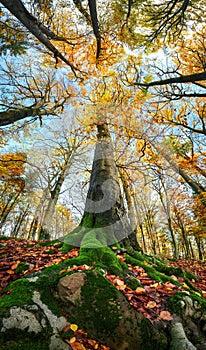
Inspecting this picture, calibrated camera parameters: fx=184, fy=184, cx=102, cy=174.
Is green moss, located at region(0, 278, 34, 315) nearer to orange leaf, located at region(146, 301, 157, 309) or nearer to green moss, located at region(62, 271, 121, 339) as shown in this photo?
green moss, located at region(62, 271, 121, 339)

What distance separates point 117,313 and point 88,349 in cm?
45

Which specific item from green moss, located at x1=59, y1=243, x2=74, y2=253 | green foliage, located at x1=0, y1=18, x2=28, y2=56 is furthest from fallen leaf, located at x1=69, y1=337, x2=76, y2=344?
green foliage, located at x1=0, y1=18, x2=28, y2=56

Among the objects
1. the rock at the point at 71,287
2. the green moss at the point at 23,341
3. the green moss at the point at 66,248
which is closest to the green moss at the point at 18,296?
the green moss at the point at 23,341

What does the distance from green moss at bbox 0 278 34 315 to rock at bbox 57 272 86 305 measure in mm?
346

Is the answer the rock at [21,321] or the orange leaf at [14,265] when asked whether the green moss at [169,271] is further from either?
the rock at [21,321]

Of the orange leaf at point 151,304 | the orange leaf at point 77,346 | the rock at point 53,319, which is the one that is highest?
the orange leaf at point 151,304

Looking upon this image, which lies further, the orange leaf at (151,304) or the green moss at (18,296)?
the orange leaf at (151,304)

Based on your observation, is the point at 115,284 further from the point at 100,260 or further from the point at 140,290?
the point at 100,260

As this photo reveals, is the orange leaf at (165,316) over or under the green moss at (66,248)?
under

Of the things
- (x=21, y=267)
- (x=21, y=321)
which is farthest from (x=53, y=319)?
(x=21, y=267)

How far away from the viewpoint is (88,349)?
1.79 meters

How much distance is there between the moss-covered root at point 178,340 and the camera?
1.93 meters

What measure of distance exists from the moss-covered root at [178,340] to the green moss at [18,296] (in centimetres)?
164

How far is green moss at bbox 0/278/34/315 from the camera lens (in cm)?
189
